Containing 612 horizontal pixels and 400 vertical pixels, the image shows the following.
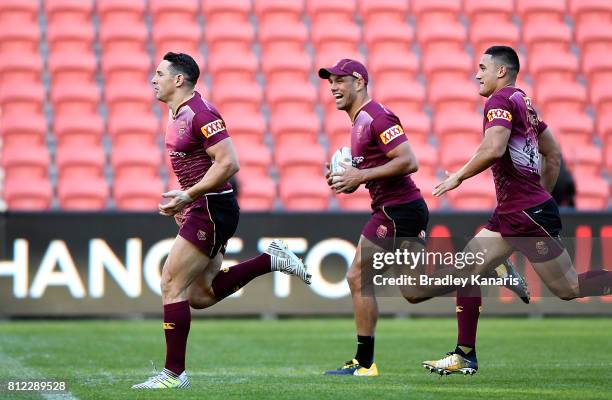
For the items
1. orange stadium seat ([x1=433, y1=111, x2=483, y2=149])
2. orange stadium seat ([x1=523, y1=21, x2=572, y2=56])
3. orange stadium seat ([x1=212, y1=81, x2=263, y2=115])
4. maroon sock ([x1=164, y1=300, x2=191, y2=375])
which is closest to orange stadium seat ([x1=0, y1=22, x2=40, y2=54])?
orange stadium seat ([x1=212, y1=81, x2=263, y2=115])

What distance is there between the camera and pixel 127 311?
1375 cm

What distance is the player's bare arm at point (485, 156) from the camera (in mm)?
7168

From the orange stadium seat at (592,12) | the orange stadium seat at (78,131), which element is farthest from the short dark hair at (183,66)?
the orange stadium seat at (592,12)

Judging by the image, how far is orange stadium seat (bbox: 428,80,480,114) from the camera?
17.4m

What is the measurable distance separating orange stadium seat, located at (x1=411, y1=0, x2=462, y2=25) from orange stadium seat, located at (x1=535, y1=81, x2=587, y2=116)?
1837 mm

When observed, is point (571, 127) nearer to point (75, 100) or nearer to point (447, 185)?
point (75, 100)

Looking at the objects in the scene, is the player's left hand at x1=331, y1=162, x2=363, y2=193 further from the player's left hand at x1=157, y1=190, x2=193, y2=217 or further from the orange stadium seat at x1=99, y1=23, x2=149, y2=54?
the orange stadium seat at x1=99, y1=23, x2=149, y2=54

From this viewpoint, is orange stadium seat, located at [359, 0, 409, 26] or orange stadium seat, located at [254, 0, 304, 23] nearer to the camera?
orange stadium seat, located at [254, 0, 304, 23]

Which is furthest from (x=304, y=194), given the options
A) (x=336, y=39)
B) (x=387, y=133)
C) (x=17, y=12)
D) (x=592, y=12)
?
(x=387, y=133)

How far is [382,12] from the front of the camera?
1828 centimetres

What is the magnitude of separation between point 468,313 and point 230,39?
34.8 ft

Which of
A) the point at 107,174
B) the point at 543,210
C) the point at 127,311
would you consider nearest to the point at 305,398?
the point at 543,210

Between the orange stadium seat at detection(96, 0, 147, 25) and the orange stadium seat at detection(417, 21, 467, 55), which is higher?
the orange stadium seat at detection(96, 0, 147, 25)

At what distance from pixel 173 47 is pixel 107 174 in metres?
2.53
